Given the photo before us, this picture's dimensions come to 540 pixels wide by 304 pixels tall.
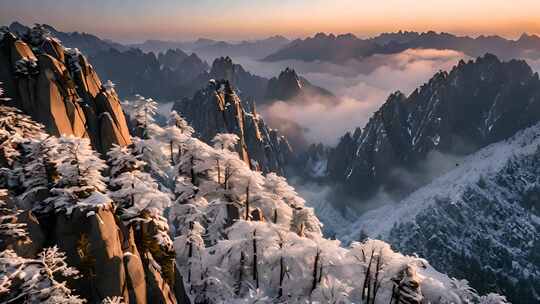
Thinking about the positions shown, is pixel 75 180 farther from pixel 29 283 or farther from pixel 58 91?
pixel 58 91

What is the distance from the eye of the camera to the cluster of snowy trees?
38419 mm

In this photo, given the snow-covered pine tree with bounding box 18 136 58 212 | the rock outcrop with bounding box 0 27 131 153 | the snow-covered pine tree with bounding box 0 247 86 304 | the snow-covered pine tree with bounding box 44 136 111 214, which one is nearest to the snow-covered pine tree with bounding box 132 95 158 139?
the rock outcrop with bounding box 0 27 131 153

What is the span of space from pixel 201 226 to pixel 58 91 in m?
27.8

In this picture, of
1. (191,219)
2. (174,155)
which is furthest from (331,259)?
(174,155)

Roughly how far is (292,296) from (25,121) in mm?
39286

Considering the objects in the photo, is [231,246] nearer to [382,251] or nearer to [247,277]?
[247,277]

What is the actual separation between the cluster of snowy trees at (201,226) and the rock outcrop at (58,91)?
4.40 metres

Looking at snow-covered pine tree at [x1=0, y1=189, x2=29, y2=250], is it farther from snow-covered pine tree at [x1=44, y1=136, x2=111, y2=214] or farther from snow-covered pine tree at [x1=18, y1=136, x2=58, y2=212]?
snow-covered pine tree at [x1=44, y1=136, x2=111, y2=214]

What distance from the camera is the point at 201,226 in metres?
55.0

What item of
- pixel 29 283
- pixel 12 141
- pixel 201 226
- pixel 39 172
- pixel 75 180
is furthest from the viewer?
pixel 201 226

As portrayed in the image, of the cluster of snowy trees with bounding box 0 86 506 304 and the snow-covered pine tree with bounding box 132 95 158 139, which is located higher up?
the snow-covered pine tree with bounding box 132 95 158 139

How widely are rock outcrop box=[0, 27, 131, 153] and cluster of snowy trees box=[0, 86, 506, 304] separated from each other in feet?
14.4

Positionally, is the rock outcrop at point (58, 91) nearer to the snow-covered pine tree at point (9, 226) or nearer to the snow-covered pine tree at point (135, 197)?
the snow-covered pine tree at point (135, 197)

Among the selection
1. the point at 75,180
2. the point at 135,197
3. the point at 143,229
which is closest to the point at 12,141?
the point at 75,180
